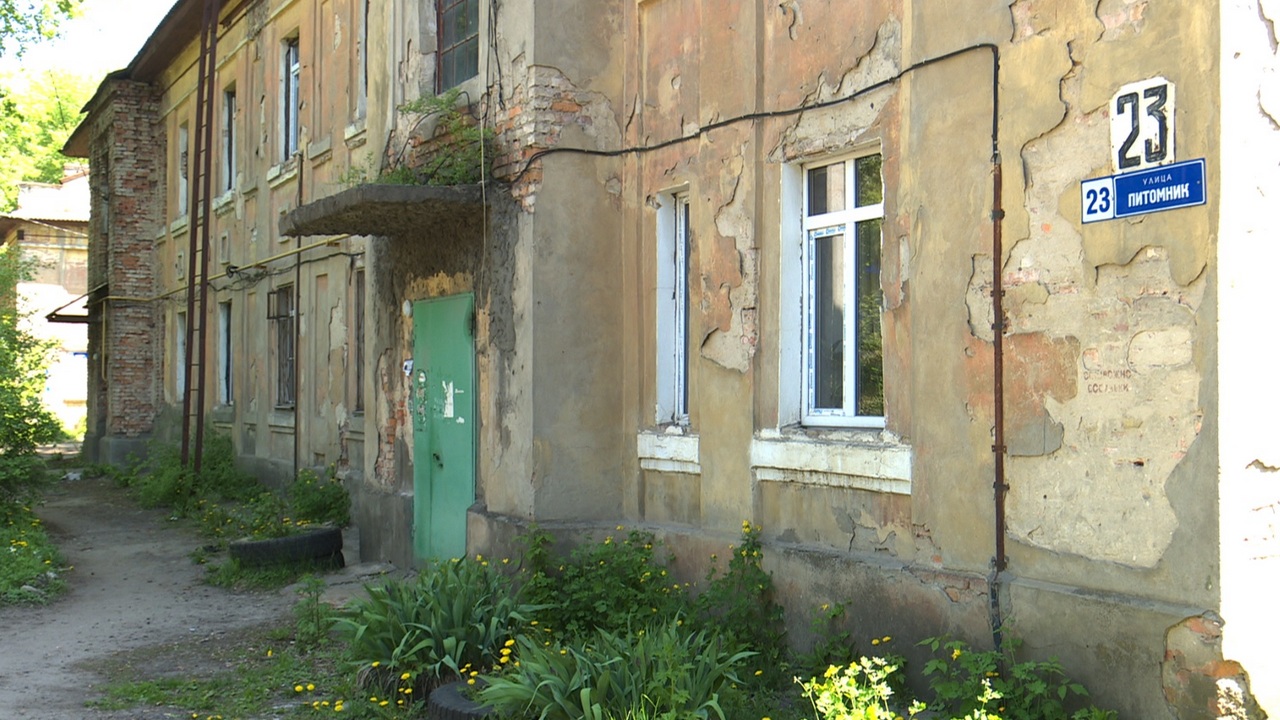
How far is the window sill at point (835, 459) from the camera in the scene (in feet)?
20.9

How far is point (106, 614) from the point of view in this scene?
10.0 m

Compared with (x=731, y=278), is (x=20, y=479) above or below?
below

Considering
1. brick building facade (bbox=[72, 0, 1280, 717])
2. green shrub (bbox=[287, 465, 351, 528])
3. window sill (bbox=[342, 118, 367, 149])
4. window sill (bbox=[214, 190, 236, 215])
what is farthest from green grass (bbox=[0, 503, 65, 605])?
window sill (bbox=[214, 190, 236, 215])

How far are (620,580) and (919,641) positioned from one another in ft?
7.35

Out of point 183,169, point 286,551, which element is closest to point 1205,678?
point 286,551

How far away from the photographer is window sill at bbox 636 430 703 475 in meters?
7.97

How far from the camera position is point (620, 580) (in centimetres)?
776

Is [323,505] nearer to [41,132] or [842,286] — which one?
[842,286]

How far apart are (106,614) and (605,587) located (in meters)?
4.87

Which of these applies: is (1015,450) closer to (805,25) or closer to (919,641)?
(919,641)

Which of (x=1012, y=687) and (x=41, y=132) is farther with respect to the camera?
(x=41, y=132)

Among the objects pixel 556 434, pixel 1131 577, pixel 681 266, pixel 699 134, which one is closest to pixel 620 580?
pixel 556 434

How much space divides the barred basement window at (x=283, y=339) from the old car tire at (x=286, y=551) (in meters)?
5.52

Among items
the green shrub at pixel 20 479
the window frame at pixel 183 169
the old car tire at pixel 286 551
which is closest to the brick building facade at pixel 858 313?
the old car tire at pixel 286 551
